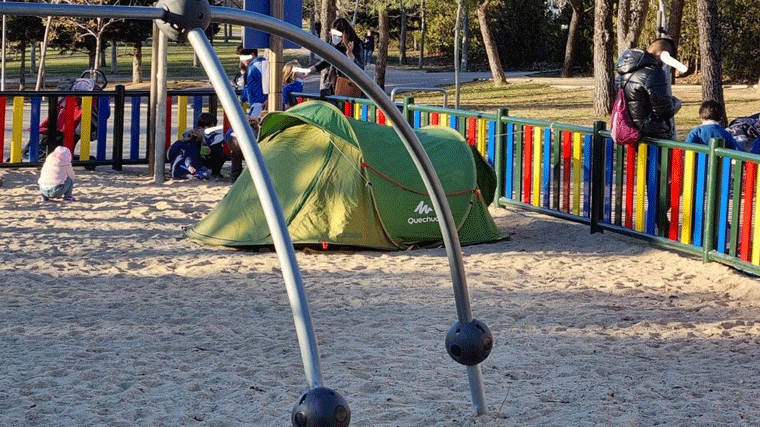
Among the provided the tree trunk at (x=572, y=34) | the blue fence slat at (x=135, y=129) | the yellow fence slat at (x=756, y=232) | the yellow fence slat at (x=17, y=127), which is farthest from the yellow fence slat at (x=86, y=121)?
the tree trunk at (x=572, y=34)

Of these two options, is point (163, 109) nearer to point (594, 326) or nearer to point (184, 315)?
point (184, 315)

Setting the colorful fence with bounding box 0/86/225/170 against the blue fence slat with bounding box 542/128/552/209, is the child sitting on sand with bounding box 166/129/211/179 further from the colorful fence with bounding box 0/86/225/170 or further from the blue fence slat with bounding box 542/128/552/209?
the blue fence slat with bounding box 542/128/552/209

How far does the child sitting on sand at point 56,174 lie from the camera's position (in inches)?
442

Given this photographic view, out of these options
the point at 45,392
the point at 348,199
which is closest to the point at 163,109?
the point at 348,199

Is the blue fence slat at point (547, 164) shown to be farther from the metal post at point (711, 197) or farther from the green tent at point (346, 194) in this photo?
the metal post at point (711, 197)

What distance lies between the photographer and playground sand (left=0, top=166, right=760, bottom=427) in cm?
533

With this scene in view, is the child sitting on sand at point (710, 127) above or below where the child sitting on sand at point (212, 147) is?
above

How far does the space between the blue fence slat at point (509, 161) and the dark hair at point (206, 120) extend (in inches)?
161

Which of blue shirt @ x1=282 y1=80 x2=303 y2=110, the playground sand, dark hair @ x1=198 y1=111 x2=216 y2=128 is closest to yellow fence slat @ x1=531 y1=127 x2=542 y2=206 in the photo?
the playground sand

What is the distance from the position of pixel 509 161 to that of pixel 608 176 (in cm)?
138

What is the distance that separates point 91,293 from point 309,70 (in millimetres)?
6874

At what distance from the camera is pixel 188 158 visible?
13250 millimetres

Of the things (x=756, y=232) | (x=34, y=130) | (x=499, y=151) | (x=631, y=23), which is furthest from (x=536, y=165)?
(x=631, y=23)

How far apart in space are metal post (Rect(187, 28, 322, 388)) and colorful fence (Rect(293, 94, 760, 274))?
213 inches
